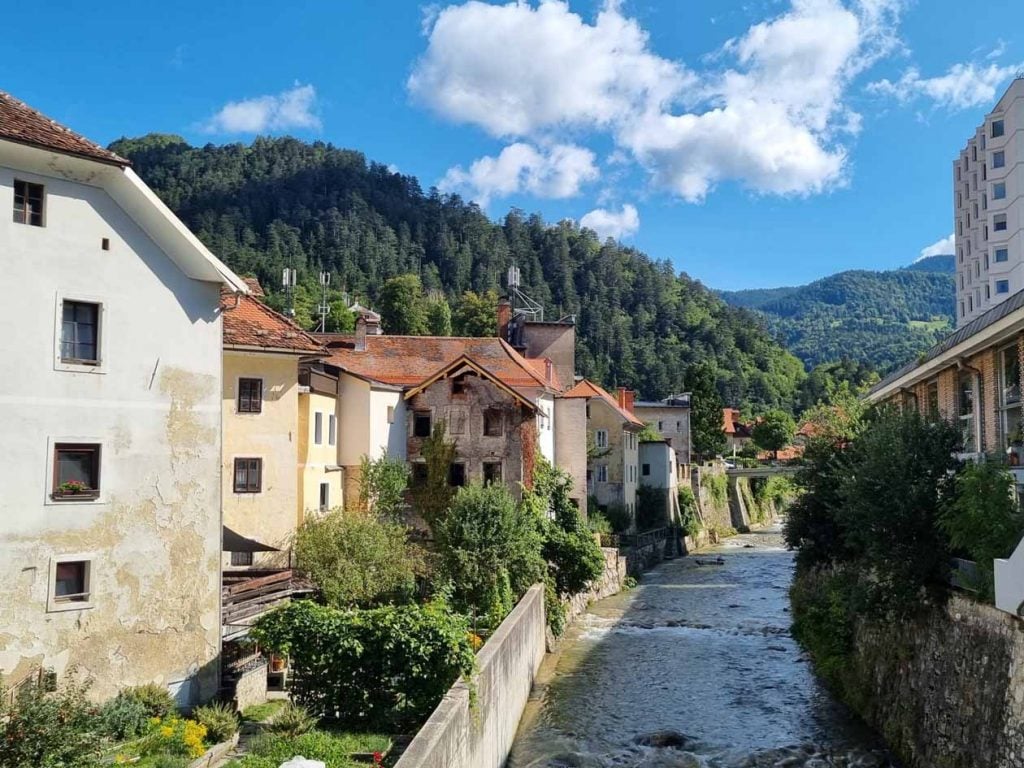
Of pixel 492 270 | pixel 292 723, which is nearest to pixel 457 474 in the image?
pixel 292 723

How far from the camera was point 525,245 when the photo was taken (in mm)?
197250

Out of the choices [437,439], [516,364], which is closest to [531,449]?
[437,439]

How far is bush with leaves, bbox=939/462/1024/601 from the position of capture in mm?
16031

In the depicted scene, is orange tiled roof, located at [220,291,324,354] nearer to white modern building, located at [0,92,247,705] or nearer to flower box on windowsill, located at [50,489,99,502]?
white modern building, located at [0,92,247,705]

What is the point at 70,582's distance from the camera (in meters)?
18.2

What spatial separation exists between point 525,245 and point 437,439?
164 metres

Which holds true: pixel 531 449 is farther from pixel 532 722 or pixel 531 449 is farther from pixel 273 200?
pixel 273 200

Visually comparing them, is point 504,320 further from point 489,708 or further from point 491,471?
point 489,708

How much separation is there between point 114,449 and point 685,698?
58.2 ft

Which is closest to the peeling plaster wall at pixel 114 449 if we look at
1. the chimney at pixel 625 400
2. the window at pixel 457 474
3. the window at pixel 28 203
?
the window at pixel 28 203

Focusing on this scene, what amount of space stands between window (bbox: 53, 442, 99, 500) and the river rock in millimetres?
14601

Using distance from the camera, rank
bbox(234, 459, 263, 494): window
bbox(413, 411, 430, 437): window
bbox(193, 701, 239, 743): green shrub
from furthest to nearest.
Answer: bbox(413, 411, 430, 437): window < bbox(234, 459, 263, 494): window < bbox(193, 701, 239, 743): green shrub

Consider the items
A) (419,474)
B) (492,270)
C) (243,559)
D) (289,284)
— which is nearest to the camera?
(243,559)

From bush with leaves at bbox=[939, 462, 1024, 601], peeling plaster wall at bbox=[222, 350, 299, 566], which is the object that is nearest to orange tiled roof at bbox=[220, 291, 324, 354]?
peeling plaster wall at bbox=[222, 350, 299, 566]
